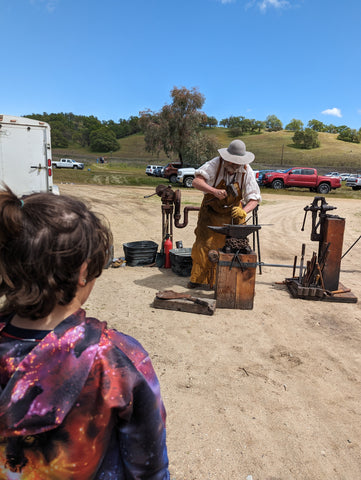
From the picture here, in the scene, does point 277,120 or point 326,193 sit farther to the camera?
point 277,120

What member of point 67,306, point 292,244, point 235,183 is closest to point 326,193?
point 292,244

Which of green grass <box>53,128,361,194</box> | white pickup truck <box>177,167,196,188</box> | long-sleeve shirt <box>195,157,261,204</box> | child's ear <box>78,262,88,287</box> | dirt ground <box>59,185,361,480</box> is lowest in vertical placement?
dirt ground <box>59,185,361,480</box>

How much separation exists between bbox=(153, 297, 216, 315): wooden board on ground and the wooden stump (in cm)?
23

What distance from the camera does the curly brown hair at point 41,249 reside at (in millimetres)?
874

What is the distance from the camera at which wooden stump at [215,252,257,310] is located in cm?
443

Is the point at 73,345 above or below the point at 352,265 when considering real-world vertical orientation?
above

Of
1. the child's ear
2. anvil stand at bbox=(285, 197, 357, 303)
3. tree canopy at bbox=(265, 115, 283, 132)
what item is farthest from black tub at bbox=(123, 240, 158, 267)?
tree canopy at bbox=(265, 115, 283, 132)

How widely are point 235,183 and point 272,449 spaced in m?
3.37

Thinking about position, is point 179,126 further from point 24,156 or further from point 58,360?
point 58,360

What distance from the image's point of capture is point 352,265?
22.7 ft

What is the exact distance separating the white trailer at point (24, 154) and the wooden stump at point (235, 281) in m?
6.03

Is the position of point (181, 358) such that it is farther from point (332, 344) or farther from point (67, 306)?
point (67, 306)

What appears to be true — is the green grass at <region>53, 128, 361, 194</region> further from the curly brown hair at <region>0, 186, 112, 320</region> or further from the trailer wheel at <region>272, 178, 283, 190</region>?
the curly brown hair at <region>0, 186, 112, 320</region>

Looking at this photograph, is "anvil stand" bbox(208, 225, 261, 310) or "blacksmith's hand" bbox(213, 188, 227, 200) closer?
"anvil stand" bbox(208, 225, 261, 310)
